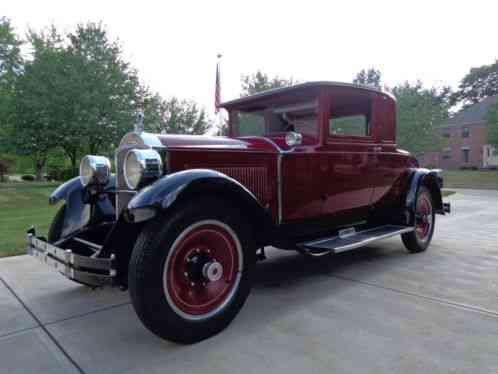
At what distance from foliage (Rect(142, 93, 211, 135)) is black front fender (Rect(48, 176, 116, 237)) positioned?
1646cm

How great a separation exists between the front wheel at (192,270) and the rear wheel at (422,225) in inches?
106

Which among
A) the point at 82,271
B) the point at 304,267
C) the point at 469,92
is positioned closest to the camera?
the point at 82,271

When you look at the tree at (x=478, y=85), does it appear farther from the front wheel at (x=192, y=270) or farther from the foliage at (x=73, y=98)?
the front wheel at (x=192, y=270)

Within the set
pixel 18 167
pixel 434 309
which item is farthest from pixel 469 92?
pixel 18 167

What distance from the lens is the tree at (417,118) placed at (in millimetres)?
16594

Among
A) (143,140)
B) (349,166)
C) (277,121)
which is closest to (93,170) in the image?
(143,140)

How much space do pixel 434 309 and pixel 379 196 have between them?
5.24 ft

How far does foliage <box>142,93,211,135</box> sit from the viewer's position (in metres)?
19.4

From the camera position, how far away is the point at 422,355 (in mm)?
1939

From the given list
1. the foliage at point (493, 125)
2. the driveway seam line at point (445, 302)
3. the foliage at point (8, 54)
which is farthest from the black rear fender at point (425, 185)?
the foliage at point (493, 125)

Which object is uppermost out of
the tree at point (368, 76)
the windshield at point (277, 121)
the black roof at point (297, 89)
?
the tree at point (368, 76)

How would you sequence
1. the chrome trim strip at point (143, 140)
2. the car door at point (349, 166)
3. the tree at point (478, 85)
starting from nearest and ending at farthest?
the chrome trim strip at point (143, 140) → the car door at point (349, 166) → the tree at point (478, 85)

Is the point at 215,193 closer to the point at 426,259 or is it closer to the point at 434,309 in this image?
the point at 434,309

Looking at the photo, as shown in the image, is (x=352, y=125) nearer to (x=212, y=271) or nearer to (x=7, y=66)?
(x=212, y=271)
